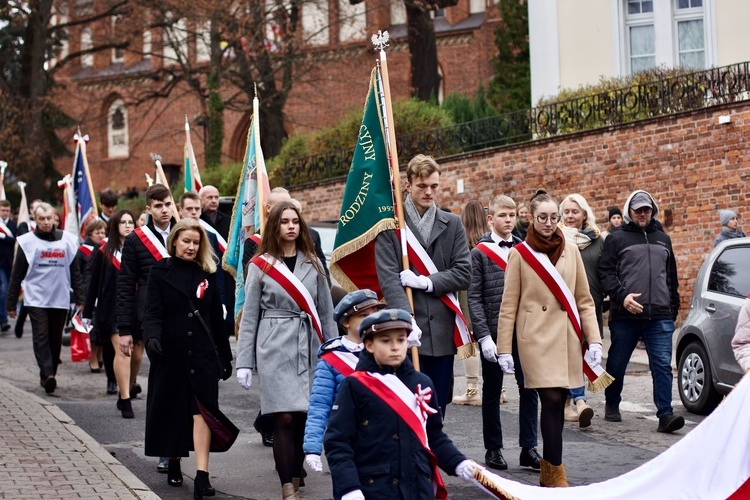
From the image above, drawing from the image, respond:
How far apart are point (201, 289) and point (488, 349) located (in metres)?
2.03

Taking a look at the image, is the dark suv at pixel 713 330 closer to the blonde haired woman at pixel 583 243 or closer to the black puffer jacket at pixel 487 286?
the blonde haired woman at pixel 583 243

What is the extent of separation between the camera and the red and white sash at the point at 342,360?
703 cm

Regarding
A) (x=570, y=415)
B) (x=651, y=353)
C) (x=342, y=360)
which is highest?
(x=342, y=360)

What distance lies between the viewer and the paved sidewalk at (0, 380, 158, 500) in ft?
26.4

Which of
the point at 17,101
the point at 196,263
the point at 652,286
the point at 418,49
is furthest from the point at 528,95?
the point at 196,263

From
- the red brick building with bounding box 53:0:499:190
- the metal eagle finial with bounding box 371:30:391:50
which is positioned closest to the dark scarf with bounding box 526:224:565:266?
the metal eagle finial with bounding box 371:30:391:50

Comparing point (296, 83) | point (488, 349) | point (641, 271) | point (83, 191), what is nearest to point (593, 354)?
point (488, 349)

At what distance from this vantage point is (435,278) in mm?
8609

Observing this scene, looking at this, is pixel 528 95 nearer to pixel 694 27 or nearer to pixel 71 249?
pixel 694 27

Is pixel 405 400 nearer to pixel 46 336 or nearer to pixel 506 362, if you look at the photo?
pixel 506 362

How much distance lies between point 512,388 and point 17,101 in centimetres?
3027

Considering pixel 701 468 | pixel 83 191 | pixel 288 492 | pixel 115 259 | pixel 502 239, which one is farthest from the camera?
pixel 83 191

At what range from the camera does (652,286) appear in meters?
11.2

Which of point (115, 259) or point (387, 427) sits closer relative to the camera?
point (387, 427)
